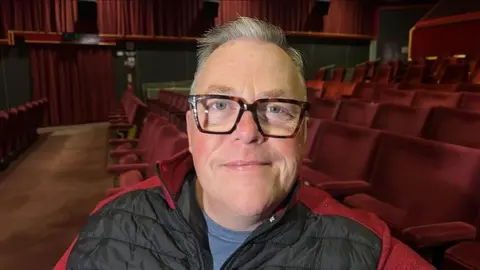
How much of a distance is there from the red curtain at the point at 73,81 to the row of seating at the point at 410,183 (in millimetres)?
2821

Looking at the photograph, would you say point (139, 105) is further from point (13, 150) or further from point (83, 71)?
point (83, 71)

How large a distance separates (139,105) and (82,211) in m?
0.62

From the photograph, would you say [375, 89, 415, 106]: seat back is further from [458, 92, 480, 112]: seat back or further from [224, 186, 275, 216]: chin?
[224, 186, 275, 216]: chin

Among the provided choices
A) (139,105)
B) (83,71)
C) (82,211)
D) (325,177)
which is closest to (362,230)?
(325,177)

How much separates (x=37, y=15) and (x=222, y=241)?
126 inches

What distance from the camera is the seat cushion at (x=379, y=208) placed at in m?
0.60

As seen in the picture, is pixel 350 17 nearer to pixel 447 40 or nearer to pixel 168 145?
pixel 447 40

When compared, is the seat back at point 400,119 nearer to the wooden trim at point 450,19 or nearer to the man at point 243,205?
the man at point 243,205

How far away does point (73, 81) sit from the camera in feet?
10.9

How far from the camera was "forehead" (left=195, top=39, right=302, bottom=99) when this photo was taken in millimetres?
310

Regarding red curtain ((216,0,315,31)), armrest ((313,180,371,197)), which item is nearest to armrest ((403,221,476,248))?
armrest ((313,180,371,197))

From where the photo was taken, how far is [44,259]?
2.98ft

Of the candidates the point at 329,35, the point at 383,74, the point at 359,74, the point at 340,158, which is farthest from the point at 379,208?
the point at 329,35

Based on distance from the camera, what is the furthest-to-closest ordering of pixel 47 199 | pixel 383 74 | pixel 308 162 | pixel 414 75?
1. pixel 383 74
2. pixel 414 75
3. pixel 47 199
4. pixel 308 162
